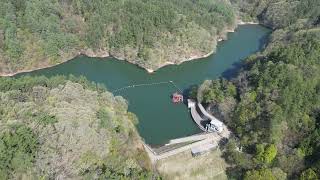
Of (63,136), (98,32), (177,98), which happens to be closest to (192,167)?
(63,136)

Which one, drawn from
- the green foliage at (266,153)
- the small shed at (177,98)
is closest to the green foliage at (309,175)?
the green foliage at (266,153)

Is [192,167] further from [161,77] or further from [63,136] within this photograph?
[161,77]

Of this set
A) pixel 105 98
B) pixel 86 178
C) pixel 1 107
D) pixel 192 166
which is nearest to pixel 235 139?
→ pixel 192 166

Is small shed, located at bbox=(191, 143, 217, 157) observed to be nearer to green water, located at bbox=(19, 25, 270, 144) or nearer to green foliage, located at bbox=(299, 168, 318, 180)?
green water, located at bbox=(19, 25, 270, 144)

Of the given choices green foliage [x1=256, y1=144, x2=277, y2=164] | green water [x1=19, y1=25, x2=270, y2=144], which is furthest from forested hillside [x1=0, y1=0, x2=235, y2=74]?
green foliage [x1=256, y1=144, x2=277, y2=164]

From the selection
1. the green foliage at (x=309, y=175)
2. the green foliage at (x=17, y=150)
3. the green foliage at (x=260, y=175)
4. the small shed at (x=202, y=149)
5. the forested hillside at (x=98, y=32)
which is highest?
the green foliage at (x=309, y=175)

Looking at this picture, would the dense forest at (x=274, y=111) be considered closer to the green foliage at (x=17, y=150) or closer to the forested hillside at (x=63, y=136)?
the forested hillside at (x=63, y=136)
